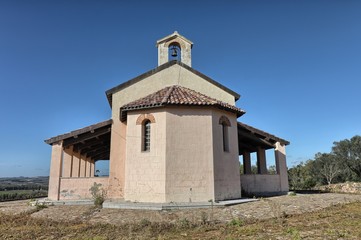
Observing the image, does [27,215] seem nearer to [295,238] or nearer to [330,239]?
[295,238]

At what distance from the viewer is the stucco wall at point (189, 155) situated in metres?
12.2

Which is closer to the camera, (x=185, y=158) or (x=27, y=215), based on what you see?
(x=27, y=215)

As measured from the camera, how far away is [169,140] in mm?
12562

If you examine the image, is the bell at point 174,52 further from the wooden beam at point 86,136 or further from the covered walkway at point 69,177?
the wooden beam at point 86,136

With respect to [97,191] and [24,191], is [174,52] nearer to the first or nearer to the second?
[97,191]

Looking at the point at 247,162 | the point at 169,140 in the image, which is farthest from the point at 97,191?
the point at 247,162

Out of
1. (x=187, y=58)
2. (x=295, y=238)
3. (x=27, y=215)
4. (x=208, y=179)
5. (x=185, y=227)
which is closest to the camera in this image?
(x=295, y=238)

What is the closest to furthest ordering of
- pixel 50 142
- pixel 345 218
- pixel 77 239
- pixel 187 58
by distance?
pixel 77 239 → pixel 345 218 → pixel 50 142 → pixel 187 58

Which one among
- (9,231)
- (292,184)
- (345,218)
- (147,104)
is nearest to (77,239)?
(9,231)

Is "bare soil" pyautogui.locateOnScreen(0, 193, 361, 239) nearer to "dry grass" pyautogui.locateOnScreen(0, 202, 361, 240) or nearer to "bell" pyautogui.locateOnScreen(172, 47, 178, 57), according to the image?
"dry grass" pyautogui.locateOnScreen(0, 202, 361, 240)

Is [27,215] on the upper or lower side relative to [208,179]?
lower

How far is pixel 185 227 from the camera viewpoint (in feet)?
26.7

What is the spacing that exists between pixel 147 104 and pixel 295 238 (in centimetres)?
887

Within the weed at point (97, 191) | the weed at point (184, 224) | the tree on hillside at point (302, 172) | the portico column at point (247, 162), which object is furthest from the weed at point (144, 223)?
the tree on hillside at point (302, 172)
